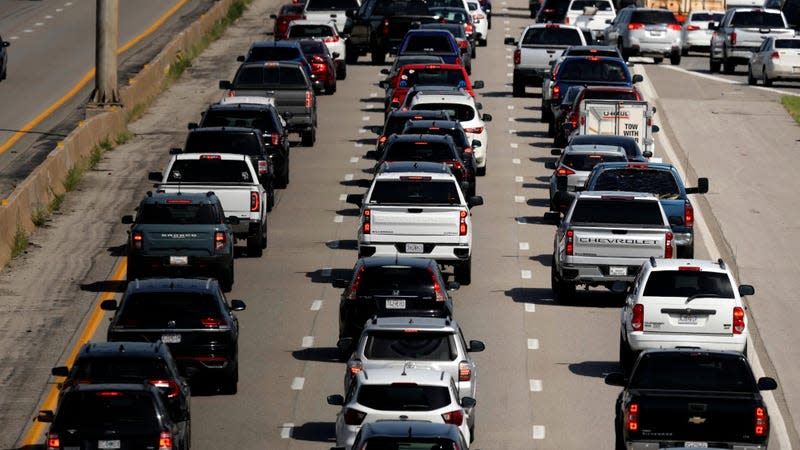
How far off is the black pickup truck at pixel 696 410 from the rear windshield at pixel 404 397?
1.95 metres

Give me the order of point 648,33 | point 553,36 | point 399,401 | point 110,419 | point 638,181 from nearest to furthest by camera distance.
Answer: point 110,419 → point 399,401 → point 638,181 → point 553,36 → point 648,33

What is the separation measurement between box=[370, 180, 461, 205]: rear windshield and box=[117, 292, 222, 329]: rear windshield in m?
8.24

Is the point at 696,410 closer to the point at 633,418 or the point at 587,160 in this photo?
the point at 633,418

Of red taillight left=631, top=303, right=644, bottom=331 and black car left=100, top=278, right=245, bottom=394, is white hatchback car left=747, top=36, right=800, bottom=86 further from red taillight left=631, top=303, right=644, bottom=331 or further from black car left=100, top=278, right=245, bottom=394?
black car left=100, top=278, right=245, bottom=394

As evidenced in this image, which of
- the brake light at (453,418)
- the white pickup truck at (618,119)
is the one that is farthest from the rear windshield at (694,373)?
the white pickup truck at (618,119)

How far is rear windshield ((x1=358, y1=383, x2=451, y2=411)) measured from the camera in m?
21.4

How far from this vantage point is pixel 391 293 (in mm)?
28125

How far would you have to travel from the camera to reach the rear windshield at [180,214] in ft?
108

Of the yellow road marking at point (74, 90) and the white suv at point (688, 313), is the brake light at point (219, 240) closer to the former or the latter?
the white suv at point (688, 313)

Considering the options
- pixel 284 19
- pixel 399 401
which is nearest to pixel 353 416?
pixel 399 401

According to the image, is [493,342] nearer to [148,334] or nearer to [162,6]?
[148,334]

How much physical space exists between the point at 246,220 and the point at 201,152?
9.92 feet

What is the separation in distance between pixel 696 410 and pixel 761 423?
0.67 meters

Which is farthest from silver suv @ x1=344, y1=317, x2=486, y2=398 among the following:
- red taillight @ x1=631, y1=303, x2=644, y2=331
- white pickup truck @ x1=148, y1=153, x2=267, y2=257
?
white pickup truck @ x1=148, y1=153, x2=267, y2=257
